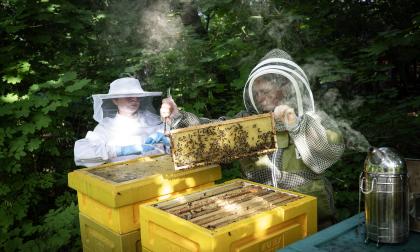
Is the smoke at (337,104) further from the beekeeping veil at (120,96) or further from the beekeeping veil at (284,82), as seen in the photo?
the beekeeping veil at (120,96)

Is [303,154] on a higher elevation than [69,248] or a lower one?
higher

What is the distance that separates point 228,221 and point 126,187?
681 mm

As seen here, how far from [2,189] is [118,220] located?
262cm

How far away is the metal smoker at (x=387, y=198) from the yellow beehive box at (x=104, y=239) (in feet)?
4.10

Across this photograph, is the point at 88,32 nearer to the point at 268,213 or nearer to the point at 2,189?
the point at 2,189

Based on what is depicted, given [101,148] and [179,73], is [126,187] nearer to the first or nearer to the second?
[101,148]

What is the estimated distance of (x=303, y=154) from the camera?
7.80 feet

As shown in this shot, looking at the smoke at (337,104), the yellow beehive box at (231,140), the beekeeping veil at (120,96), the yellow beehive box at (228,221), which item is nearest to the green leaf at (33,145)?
the beekeeping veil at (120,96)

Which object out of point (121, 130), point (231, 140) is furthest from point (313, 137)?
point (121, 130)

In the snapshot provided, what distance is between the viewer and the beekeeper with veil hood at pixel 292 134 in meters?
2.35

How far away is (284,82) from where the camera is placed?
2471mm

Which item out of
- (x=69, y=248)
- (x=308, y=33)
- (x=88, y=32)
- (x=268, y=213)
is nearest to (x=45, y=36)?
(x=88, y=32)

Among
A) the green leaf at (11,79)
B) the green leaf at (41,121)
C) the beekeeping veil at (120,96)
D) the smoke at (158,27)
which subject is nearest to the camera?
the beekeeping veil at (120,96)

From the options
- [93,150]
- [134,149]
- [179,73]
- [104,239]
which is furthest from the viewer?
[179,73]
